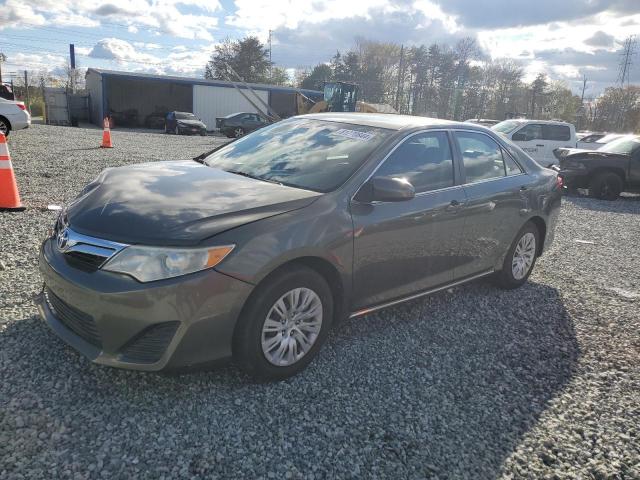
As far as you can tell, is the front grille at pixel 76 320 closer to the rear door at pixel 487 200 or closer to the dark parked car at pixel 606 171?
the rear door at pixel 487 200

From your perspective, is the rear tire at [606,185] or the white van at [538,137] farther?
the white van at [538,137]

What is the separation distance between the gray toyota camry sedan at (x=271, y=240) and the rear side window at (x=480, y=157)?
0.06 ft

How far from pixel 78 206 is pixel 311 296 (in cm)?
156

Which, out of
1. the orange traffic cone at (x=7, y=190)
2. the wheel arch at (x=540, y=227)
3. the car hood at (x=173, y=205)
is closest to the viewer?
the car hood at (x=173, y=205)

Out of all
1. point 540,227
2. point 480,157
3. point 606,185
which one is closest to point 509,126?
point 606,185

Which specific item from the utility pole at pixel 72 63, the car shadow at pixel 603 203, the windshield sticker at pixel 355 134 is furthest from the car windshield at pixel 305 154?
the utility pole at pixel 72 63

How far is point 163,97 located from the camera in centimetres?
4041

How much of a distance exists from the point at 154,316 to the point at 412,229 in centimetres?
192

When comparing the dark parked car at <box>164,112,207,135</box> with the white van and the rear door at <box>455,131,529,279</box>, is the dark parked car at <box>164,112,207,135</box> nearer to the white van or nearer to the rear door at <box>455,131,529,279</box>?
the white van

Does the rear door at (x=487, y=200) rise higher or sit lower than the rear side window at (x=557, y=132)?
lower

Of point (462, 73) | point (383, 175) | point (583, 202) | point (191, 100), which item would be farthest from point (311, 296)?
point (462, 73)

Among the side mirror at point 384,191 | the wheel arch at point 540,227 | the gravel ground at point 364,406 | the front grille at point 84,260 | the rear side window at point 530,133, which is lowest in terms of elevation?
the gravel ground at point 364,406

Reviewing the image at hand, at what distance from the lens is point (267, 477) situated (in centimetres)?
233

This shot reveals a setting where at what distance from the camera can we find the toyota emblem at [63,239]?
2915 mm
